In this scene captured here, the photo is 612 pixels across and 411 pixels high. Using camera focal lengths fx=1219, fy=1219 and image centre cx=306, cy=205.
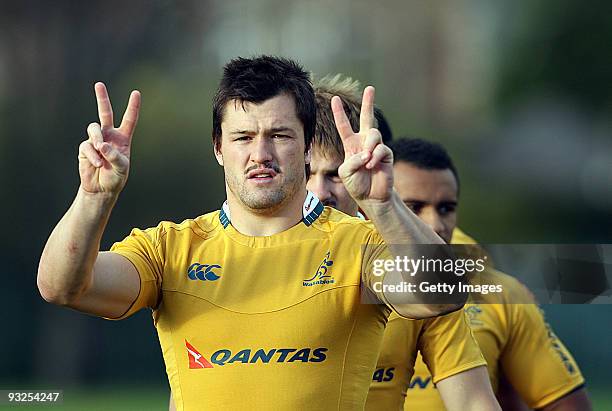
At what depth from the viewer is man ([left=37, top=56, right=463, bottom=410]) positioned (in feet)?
11.7

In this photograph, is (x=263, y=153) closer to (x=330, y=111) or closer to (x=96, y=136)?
(x=96, y=136)

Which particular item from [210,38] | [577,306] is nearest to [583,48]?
[210,38]

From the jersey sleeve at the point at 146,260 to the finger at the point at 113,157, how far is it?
15.2 inches

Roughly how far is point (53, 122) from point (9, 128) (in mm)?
664

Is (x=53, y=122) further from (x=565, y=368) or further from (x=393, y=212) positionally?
(x=393, y=212)

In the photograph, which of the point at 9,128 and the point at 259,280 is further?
the point at 9,128

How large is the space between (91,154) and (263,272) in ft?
2.25

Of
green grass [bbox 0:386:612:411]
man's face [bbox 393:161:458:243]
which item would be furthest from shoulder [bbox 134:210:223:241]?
green grass [bbox 0:386:612:411]

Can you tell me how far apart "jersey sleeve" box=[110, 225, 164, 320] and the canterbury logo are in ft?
0.32

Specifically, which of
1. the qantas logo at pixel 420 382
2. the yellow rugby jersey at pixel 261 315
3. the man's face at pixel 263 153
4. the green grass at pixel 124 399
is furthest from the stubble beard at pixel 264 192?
the green grass at pixel 124 399

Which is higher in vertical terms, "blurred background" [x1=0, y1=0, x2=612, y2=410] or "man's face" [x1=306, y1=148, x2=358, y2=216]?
"blurred background" [x1=0, y1=0, x2=612, y2=410]

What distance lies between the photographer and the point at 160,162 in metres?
16.9

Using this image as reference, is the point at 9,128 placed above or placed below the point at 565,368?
above
